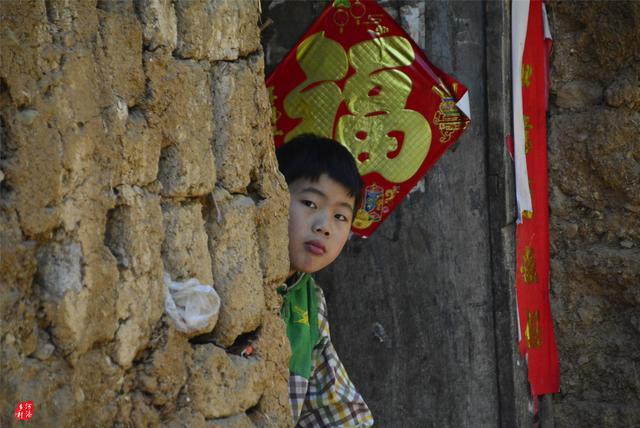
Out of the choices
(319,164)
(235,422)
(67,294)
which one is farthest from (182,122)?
(319,164)

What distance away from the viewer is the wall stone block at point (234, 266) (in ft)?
6.81

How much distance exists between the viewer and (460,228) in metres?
3.50

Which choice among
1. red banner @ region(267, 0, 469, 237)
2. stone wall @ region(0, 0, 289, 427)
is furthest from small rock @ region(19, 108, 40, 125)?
red banner @ region(267, 0, 469, 237)

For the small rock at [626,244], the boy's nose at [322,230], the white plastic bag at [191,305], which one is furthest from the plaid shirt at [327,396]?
the small rock at [626,244]

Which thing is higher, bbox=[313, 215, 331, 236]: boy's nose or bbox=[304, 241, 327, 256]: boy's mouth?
bbox=[313, 215, 331, 236]: boy's nose

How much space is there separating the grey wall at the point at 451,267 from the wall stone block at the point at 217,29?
136cm

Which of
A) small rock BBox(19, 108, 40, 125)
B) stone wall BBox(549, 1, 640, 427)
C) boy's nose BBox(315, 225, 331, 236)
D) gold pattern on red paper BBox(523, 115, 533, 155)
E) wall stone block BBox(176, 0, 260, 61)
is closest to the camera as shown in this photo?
small rock BBox(19, 108, 40, 125)

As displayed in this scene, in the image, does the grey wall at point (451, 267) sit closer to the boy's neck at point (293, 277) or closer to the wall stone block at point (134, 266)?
the boy's neck at point (293, 277)

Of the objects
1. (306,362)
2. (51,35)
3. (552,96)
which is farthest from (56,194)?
(552,96)

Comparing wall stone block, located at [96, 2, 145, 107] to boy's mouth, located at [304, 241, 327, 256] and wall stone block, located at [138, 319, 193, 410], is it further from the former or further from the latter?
boy's mouth, located at [304, 241, 327, 256]

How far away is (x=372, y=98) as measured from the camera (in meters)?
3.44

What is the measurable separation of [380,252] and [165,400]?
68.3 inches

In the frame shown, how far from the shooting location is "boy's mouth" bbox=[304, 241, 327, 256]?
9.21ft

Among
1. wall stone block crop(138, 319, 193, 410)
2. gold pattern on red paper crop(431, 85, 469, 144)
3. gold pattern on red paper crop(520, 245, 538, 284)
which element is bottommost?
gold pattern on red paper crop(520, 245, 538, 284)
